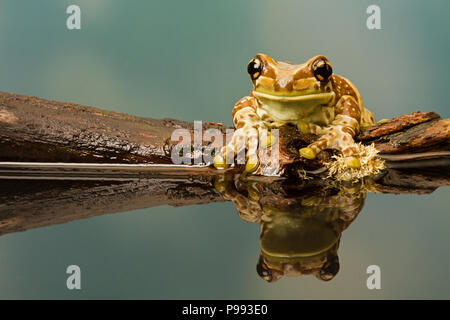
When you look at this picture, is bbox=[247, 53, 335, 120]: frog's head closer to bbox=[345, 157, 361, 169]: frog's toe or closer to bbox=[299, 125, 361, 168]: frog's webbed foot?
bbox=[299, 125, 361, 168]: frog's webbed foot

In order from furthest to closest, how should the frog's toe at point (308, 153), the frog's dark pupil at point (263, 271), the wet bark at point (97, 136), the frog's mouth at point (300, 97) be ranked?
the wet bark at point (97, 136)
the frog's toe at point (308, 153)
the frog's mouth at point (300, 97)
the frog's dark pupil at point (263, 271)

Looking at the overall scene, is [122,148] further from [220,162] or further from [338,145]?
[338,145]

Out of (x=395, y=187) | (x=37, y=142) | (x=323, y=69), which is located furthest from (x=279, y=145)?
(x=37, y=142)

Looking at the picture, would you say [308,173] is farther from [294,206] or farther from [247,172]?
[294,206]

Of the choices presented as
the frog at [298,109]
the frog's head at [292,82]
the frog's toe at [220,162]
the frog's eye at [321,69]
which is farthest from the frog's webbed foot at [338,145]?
the frog's toe at [220,162]

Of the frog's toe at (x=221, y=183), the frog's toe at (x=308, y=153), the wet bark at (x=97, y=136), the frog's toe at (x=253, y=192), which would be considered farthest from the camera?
the wet bark at (x=97, y=136)

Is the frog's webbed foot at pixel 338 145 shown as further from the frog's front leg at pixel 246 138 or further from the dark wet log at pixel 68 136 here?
the dark wet log at pixel 68 136

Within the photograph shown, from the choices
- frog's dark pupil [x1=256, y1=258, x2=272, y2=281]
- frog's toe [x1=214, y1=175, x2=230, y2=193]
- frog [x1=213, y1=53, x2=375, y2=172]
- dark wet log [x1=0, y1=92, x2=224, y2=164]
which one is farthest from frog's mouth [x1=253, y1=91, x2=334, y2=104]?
frog's dark pupil [x1=256, y1=258, x2=272, y2=281]
